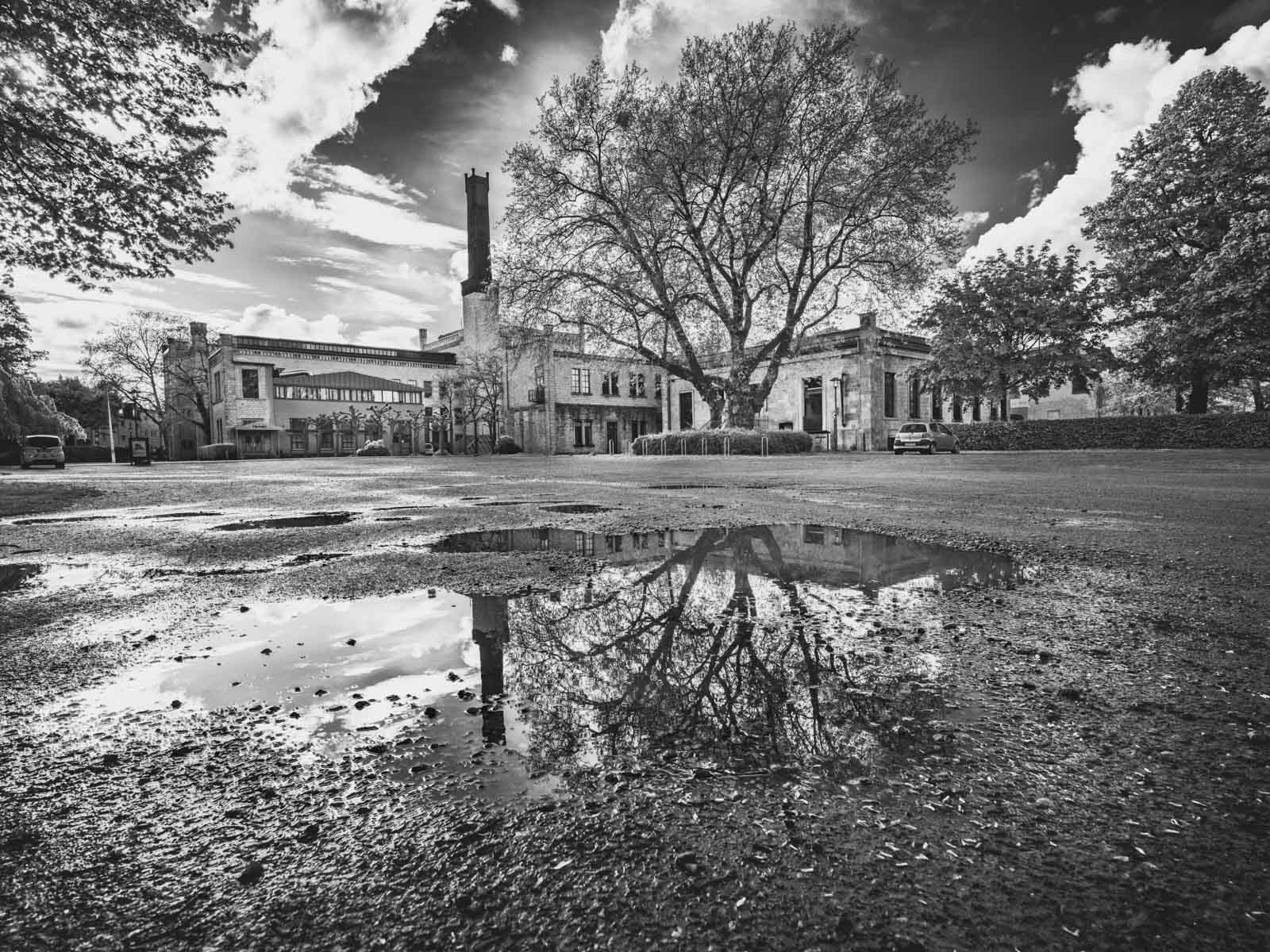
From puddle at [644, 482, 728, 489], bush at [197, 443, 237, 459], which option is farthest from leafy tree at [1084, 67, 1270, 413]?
bush at [197, 443, 237, 459]

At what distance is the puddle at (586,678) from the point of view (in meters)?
1.09

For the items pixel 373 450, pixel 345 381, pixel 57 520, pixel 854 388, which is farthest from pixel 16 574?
pixel 345 381

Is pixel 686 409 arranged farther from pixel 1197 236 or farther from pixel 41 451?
pixel 41 451

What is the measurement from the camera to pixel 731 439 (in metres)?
23.8

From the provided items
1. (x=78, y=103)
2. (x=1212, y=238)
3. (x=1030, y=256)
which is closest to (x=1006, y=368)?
(x=1030, y=256)

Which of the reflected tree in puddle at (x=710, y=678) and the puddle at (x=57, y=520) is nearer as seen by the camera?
the reflected tree in puddle at (x=710, y=678)

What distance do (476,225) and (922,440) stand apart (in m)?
38.6

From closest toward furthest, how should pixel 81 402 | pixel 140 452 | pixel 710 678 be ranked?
pixel 710 678, pixel 140 452, pixel 81 402

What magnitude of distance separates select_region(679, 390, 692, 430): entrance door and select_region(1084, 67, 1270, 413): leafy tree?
2516cm

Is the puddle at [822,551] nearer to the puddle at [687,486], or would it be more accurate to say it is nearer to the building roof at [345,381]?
the puddle at [687,486]

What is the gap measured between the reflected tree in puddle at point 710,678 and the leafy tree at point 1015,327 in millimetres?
28956

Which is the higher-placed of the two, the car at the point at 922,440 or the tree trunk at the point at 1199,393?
the tree trunk at the point at 1199,393

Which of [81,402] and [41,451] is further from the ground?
[81,402]

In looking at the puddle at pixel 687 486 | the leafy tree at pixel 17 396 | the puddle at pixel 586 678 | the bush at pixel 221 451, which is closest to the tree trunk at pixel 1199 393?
the puddle at pixel 687 486
